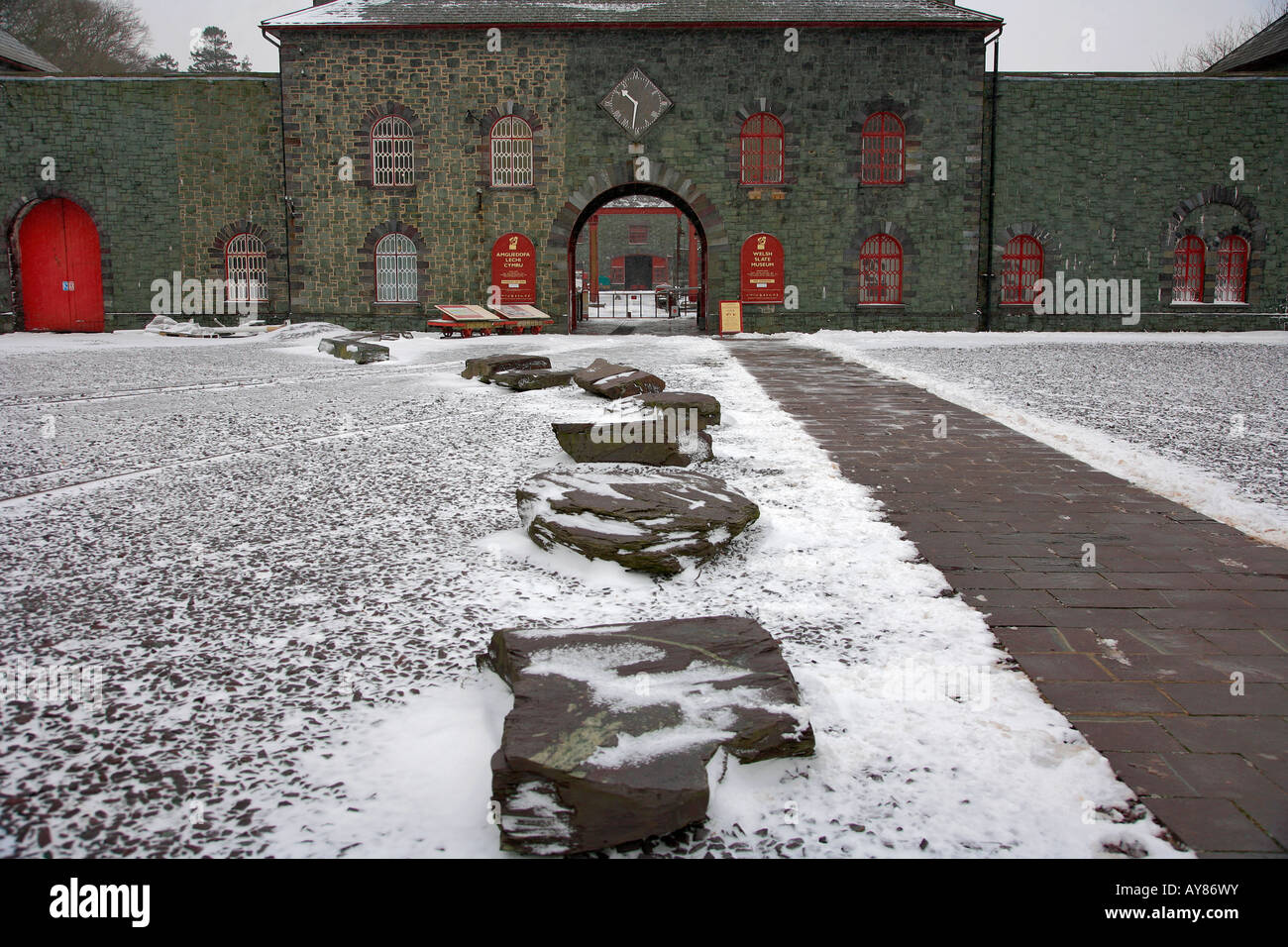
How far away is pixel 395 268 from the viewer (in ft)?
71.9

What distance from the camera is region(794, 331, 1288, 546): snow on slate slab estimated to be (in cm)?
A: 541

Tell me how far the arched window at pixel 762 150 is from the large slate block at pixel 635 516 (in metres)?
18.3

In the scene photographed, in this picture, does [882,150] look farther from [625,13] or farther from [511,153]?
[511,153]

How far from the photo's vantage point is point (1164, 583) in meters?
3.72

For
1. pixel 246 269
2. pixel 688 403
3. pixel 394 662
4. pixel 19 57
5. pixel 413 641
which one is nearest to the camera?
pixel 394 662

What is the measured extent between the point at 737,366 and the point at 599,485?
28.4ft

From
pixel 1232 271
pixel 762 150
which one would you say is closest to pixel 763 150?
pixel 762 150

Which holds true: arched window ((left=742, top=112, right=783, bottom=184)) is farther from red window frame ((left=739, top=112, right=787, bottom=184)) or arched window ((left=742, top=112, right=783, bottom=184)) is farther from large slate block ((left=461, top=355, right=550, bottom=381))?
large slate block ((left=461, top=355, right=550, bottom=381))

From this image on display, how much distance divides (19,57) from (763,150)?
63.2ft

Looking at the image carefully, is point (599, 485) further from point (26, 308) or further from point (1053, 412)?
point (26, 308)

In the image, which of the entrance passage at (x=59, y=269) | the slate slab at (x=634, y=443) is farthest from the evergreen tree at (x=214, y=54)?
the slate slab at (x=634, y=443)

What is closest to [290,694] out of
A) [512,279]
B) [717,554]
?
[717,554]

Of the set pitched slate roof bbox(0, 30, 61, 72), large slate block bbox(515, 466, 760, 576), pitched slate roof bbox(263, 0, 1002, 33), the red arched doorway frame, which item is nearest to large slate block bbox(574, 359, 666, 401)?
large slate block bbox(515, 466, 760, 576)

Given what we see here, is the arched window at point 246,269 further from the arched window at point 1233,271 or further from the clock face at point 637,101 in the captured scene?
the arched window at point 1233,271
